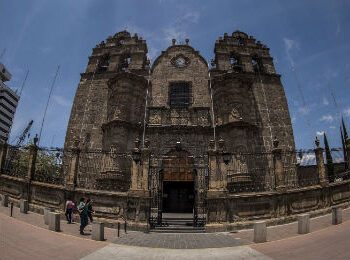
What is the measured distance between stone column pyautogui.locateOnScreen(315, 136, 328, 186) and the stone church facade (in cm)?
262

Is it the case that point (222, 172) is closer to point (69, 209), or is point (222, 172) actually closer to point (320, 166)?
point (320, 166)

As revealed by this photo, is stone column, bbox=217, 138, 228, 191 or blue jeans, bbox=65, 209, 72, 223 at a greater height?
stone column, bbox=217, 138, 228, 191

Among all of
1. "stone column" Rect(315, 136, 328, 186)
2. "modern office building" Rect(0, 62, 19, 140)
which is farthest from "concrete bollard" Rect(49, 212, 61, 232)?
"modern office building" Rect(0, 62, 19, 140)

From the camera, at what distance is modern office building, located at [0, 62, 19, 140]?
61044mm

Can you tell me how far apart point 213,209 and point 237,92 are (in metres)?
11.1

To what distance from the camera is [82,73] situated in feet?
68.5

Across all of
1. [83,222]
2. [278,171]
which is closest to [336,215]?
[278,171]

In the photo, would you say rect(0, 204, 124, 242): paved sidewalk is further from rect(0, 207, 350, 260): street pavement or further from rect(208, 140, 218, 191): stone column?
rect(208, 140, 218, 191): stone column

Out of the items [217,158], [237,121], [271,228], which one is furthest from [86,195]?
[237,121]

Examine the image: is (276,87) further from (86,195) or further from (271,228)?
(86,195)

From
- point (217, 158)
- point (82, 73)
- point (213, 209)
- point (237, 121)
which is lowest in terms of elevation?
point (213, 209)

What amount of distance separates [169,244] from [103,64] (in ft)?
70.2

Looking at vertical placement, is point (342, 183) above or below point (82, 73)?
below

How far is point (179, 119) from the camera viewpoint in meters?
16.9
